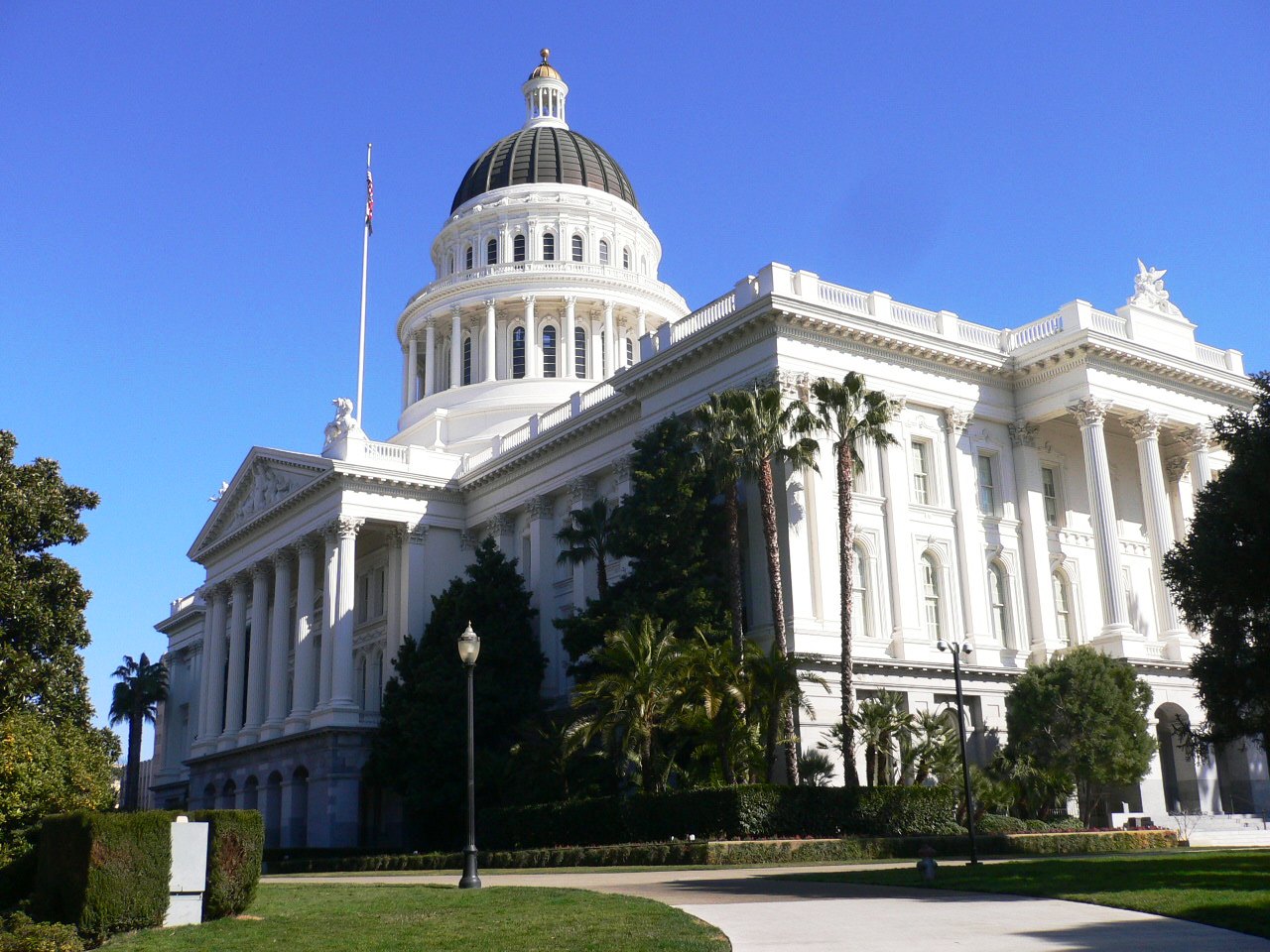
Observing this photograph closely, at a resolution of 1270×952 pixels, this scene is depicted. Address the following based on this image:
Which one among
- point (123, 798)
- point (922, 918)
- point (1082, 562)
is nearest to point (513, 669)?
point (1082, 562)

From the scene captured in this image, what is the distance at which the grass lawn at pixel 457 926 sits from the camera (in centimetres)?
1400

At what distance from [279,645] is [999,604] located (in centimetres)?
3333

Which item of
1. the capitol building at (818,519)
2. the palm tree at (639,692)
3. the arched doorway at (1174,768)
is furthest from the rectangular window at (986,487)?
the palm tree at (639,692)

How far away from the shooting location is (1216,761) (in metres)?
43.7

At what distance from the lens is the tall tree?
25.0 metres

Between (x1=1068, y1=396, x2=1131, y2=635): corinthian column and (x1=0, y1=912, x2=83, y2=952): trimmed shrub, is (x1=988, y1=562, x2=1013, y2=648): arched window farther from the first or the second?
(x1=0, y1=912, x2=83, y2=952): trimmed shrub

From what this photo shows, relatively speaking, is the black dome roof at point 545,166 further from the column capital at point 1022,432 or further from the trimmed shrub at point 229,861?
the trimmed shrub at point 229,861

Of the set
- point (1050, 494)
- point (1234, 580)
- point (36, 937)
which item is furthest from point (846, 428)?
point (36, 937)

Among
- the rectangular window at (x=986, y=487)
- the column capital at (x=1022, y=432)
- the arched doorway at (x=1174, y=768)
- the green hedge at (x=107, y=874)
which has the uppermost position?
the column capital at (x=1022, y=432)

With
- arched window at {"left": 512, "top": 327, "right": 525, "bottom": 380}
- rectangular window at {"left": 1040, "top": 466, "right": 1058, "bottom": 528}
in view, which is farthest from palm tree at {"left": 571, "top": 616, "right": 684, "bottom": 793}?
arched window at {"left": 512, "top": 327, "right": 525, "bottom": 380}

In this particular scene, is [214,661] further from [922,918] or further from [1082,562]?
[922,918]

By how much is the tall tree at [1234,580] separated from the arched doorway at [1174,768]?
15355mm

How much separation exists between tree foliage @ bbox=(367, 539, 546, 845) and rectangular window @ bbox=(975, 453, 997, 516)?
1674 centimetres

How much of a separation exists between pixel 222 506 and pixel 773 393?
3761cm
